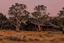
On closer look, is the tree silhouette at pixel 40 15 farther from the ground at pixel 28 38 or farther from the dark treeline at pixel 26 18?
the ground at pixel 28 38

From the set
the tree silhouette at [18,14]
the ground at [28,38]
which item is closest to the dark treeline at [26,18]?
the tree silhouette at [18,14]

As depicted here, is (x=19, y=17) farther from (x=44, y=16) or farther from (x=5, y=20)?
(x=5, y=20)

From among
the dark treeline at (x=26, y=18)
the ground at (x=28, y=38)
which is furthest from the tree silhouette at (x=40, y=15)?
the ground at (x=28, y=38)

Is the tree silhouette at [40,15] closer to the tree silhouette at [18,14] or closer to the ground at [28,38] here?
the tree silhouette at [18,14]

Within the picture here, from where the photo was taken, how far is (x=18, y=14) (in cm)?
6750

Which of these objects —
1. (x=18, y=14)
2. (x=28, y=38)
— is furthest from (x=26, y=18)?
(x=28, y=38)

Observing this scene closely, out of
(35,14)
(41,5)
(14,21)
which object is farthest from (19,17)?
(41,5)

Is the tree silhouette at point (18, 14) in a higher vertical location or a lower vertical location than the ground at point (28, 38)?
higher

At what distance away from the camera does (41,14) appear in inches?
2783

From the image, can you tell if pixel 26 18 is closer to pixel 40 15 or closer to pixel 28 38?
pixel 40 15

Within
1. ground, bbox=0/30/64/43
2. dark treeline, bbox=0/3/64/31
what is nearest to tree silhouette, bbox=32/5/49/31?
dark treeline, bbox=0/3/64/31

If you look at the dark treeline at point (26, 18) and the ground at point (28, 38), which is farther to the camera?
the dark treeline at point (26, 18)

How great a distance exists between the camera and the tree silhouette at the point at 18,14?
214 feet

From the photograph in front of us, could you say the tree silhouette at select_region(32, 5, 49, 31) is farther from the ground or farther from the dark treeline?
the ground
